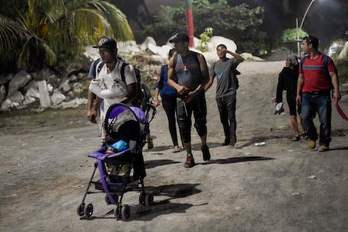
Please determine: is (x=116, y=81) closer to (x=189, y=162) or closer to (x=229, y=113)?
(x=189, y=162)

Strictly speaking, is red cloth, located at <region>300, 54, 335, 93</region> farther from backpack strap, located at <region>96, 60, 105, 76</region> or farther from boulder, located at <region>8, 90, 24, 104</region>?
boulder, located at <region>8, 90, 24, 104</region>

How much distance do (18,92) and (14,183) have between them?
12579mm

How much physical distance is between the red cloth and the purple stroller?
3.27m

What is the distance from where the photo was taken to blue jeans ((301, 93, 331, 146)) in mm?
8148

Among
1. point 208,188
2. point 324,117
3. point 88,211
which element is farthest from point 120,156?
point 324,117

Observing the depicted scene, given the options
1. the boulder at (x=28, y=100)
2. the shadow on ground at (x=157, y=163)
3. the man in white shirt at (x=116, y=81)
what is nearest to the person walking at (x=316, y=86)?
the shadow on ground at (x=157, y=163)

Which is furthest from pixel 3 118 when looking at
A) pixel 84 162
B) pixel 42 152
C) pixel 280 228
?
pixel 280 228

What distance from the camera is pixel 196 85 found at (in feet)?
25.1

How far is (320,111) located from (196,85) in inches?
79.3

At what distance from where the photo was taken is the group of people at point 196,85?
6246 millimetres

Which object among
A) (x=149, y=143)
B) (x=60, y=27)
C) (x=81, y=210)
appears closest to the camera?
(x=81, y=210)

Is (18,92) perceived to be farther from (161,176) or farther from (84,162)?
(161,176)

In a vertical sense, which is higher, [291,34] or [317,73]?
[317,73]

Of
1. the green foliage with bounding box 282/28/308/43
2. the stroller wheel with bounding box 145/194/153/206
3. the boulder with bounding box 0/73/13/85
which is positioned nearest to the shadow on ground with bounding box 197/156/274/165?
the stroller wheel with bounding box 145/194/153/206
